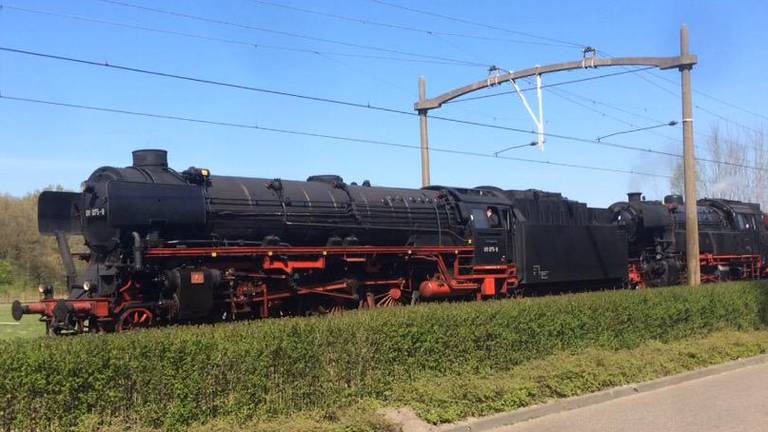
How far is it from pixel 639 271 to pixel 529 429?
19.3 metres

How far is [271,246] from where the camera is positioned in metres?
13.6

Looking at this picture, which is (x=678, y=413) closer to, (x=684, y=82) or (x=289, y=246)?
(x=289, y=246)

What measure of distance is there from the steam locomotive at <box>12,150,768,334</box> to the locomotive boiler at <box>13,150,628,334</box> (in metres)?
0.03

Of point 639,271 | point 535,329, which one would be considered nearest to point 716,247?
point 639,271

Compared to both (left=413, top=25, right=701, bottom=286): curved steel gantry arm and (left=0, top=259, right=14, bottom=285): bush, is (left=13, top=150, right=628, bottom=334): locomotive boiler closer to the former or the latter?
(left=413, top=25, right=701, bottom=286): curved steel gantry arm

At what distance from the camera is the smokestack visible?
44.0 ft

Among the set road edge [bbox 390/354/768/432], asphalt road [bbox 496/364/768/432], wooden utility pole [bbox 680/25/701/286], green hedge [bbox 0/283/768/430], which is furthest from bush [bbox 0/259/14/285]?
asphalt road [bbox 496/364/768/432]

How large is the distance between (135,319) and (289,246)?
339 centimetres

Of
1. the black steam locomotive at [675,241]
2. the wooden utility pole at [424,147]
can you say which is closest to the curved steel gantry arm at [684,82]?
the wooden utility pole at [424,147]

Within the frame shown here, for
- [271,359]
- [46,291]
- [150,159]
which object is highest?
[150,159]

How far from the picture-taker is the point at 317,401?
25.7 feet

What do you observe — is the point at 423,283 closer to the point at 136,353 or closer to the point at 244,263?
the point at 244,263

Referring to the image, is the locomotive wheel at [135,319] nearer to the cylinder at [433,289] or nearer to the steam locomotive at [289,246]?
the steam locomotive at [289,246]

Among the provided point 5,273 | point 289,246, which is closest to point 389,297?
point 289,246
